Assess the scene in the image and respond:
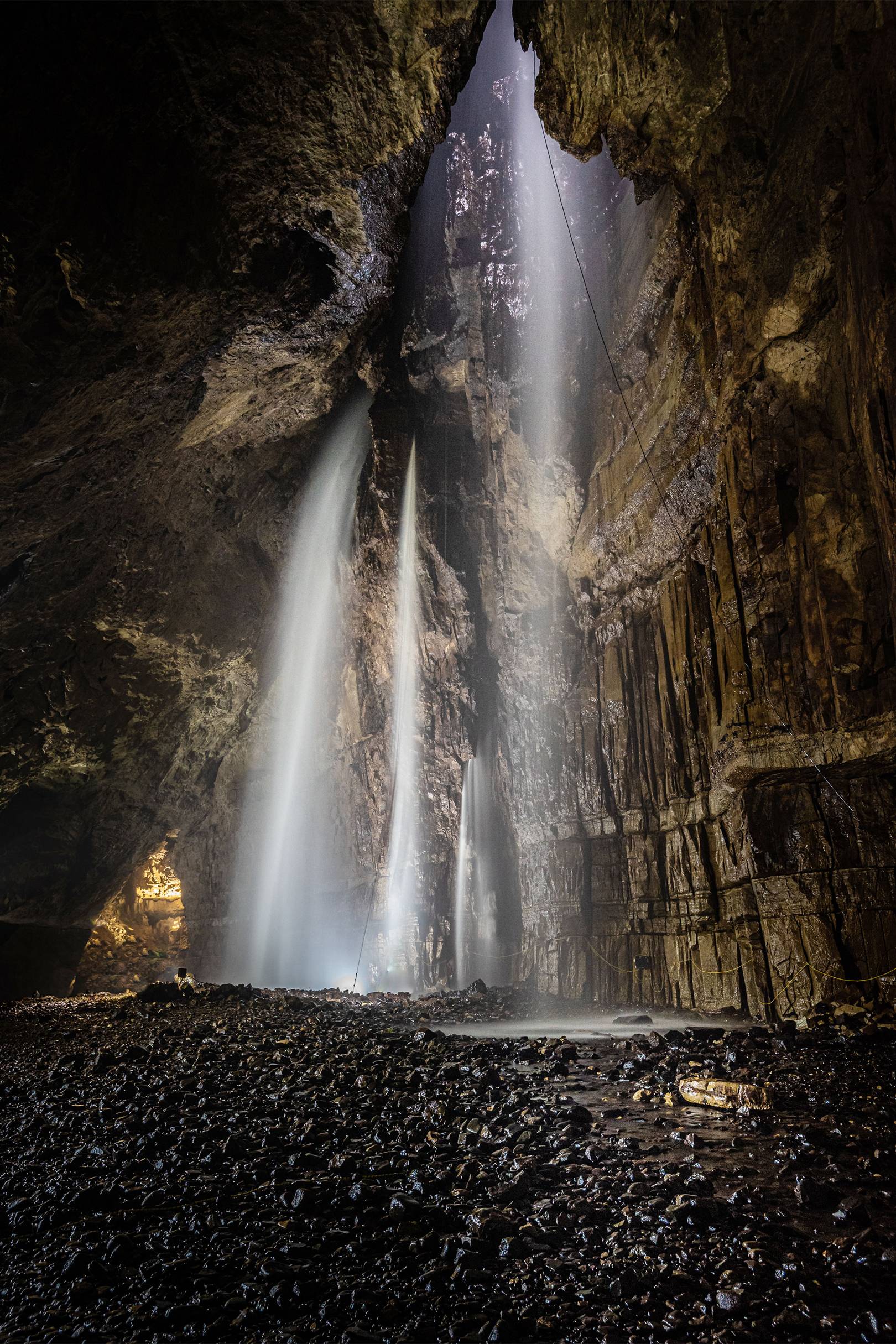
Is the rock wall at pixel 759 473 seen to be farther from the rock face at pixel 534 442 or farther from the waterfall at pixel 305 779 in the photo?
the waterfall at pixel 305 779

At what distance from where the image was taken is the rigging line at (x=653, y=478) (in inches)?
→ 340

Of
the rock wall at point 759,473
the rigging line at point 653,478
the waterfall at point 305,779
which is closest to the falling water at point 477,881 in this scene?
the rock wall at point 759,473

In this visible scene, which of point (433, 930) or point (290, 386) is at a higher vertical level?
point (290, 386)

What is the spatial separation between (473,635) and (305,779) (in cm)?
1240

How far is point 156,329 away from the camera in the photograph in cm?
876

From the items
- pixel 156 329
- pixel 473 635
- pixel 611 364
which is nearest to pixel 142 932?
pixel 473 635

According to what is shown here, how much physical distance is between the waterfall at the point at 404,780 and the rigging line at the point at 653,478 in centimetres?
711

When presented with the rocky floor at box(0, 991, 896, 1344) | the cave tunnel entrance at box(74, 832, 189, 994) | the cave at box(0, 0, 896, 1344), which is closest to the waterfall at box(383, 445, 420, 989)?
the cave at box(0, 0, 896, 1344)

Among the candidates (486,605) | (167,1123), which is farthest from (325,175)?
(486,605)

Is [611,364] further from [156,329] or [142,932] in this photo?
[142,932]

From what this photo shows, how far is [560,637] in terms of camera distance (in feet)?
52.9

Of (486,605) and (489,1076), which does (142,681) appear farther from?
(489,1076)

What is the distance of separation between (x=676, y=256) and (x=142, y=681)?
45.7ft

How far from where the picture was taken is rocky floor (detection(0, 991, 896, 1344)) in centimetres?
218
